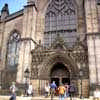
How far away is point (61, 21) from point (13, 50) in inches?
306

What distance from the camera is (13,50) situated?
20188mm

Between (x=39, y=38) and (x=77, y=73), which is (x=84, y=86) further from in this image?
(x=39, y=38)

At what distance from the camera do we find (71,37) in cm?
1869

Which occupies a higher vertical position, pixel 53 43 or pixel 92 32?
pixel 92 32

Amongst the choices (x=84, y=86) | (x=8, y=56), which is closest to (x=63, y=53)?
(x=84, y=86)

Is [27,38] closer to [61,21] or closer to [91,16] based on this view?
[61,21]

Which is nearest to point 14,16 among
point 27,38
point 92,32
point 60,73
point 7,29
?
point 7,29

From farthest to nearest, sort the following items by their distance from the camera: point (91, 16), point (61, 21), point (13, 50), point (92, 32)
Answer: point (13, 50)
point (61, 21)
point (91, 16)
point (92, 32)

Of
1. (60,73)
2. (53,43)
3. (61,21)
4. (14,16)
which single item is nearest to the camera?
(60,73)

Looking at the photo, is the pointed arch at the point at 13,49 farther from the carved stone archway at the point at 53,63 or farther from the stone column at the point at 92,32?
the stone column at the point at 92,32

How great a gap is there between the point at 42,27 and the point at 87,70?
8563 millimetres

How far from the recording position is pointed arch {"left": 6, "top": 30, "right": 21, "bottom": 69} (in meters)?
19.6

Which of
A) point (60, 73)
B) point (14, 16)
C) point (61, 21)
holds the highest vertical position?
point (14, 16)

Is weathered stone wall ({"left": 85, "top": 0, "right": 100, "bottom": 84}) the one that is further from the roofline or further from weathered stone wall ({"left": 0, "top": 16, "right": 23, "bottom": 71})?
weathered stone wall ({"left": 0, "top": 16, "right": 23, "bottom": 71})
